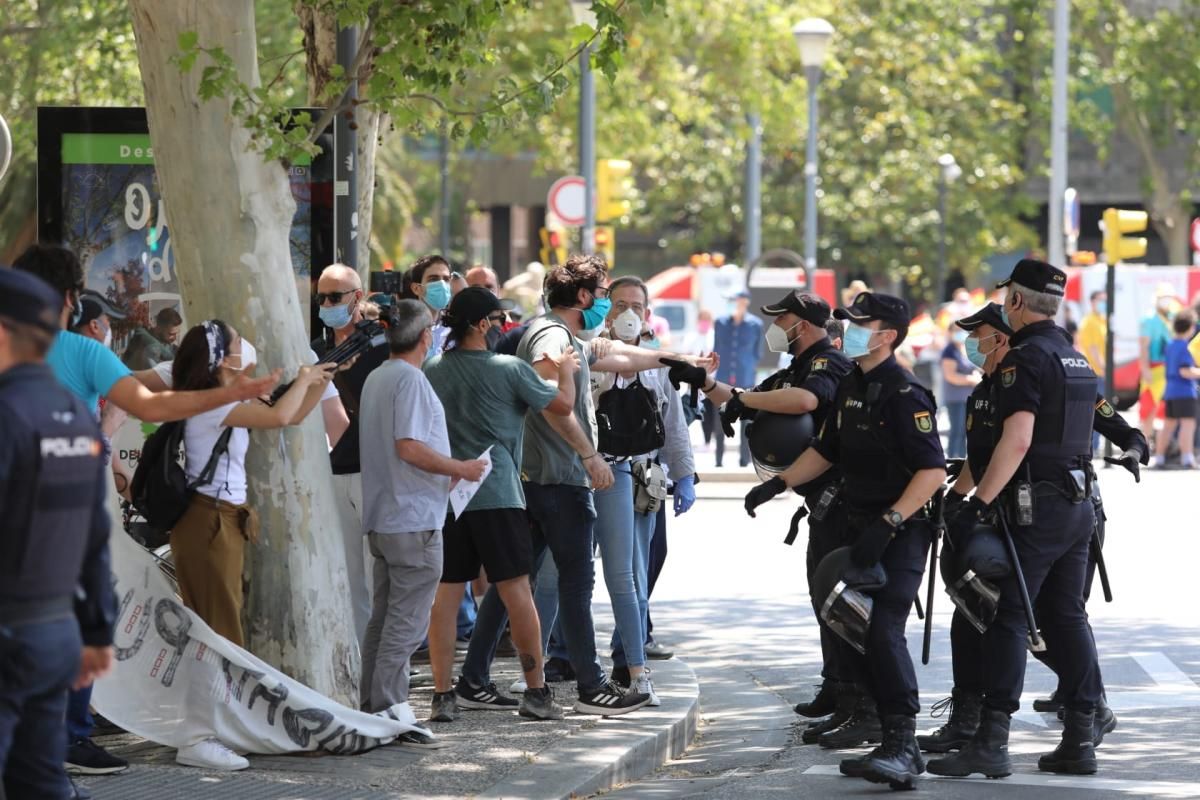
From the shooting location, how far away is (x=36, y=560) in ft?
15.3

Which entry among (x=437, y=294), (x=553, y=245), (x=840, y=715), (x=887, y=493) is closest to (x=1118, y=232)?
(x=553, y=245)

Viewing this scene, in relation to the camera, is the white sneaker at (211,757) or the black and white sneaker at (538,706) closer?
the white sneaker at (211,757)

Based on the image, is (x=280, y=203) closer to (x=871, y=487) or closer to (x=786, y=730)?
(x=871, y=487)

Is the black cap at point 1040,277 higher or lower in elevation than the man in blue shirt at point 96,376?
higher

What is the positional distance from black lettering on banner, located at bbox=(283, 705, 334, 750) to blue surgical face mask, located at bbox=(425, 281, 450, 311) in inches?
123

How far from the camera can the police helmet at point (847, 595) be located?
7449 millimetres

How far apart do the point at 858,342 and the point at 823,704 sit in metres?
Result: 1.99

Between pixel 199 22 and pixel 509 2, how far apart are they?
1791 millimetres

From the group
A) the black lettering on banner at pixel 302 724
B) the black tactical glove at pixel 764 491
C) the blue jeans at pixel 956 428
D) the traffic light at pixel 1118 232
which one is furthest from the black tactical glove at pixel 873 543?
the traffic light at pixel 1118 232

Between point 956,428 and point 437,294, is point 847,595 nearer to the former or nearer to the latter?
point 437,294

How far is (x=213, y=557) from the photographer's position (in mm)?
7492

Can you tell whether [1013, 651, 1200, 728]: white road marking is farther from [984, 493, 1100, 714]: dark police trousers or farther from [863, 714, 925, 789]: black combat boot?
[863, 714, 925, 789]: black combat boot

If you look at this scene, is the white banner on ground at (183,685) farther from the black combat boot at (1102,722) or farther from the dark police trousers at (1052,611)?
the black combat boot at (1102,722)

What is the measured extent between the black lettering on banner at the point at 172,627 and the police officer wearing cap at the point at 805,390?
241 centimetres
